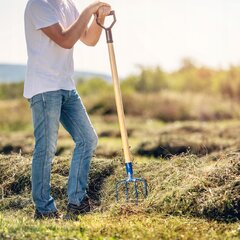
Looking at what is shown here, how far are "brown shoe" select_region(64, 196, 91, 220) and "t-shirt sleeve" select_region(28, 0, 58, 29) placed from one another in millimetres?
1307

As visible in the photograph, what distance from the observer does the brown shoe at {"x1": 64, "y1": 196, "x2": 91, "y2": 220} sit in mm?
5027

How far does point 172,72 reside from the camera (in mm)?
33844

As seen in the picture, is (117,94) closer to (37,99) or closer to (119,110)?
(119,110)

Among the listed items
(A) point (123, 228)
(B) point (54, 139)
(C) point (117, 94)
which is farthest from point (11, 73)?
(A) point (123, 228)

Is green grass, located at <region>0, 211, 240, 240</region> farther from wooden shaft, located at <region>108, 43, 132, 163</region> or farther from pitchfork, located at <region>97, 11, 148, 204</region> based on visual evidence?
wooden shaft, located at <region>108, 43, 132, 163</region>

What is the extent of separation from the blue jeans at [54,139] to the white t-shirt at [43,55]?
6 centimetres

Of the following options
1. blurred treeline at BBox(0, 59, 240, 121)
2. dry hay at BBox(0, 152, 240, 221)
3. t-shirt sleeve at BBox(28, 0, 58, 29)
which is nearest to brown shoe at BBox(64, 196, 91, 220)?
dry hay at BBox(0, 152, 240, 221)

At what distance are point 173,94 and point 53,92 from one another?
22.1m

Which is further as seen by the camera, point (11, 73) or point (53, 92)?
point (11, 73)

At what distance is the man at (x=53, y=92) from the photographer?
4.73 metres

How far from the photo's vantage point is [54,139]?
4910 mm

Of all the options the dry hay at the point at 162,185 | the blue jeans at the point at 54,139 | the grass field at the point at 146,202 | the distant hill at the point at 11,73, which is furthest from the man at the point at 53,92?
the distant hill at the point at 11,73

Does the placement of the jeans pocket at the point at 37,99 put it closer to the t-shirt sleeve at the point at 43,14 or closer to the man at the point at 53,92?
the man at the point at 53,92

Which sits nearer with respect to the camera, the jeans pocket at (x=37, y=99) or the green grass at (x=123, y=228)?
the green grass at (x=123, y=228)
